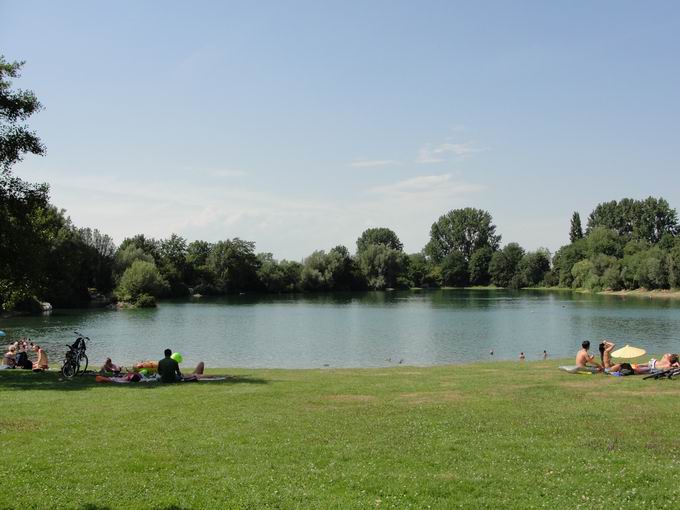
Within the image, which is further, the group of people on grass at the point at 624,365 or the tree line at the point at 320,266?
the tree line at the point at 320,266

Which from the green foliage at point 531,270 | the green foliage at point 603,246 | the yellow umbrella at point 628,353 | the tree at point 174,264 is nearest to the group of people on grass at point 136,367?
the yellow umbrella at point 628,353

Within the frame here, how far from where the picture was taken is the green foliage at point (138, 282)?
107 metres

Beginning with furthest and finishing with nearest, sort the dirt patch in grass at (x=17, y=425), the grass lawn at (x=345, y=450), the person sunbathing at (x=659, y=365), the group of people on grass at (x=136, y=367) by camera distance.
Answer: the group of people on grass at (x=136, y=367) < the person sunbathing at (x=659, y=365) < the dirt patch in grass at (x=17, y=425) < the grass lawn at (x=345, y=450)

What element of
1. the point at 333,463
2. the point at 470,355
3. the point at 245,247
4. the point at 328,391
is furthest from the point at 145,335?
the point at 245,247

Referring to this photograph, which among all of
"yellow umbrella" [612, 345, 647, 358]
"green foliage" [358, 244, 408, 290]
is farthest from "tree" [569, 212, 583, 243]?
"yellow umbrella" [612, 345, 647, 358]

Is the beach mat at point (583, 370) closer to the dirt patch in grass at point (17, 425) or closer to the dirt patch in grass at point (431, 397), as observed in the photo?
the dirt patch in grass at point (431, 397)

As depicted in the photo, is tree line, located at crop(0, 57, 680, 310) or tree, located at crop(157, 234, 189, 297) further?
tree, located at crop(157, 234, 189, 297)

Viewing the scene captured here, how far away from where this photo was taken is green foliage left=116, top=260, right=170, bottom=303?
106831mm

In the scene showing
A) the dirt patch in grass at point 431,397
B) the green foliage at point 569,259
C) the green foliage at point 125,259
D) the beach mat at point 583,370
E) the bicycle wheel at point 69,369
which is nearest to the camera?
the dirt patch in grass at point 431,397

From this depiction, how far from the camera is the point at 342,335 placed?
56.3m

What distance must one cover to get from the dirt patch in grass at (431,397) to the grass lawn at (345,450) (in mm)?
56

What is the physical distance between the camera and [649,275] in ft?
422

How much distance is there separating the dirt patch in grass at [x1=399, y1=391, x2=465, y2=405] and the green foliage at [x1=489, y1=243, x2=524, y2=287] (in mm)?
180864

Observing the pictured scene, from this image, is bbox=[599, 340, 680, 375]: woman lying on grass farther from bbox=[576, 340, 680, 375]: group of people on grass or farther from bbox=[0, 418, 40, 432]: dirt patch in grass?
bbox=[0, 418, 40, 432]: dirt patch in grass
